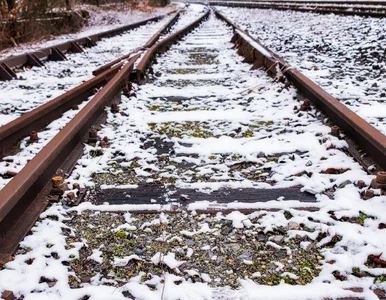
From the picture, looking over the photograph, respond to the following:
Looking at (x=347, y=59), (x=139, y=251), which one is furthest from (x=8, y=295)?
(x=347, y=59)

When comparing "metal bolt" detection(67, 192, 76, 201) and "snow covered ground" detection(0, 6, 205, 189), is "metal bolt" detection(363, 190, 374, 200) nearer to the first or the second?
"metal bolt" detection(67, 192, 76, 201)

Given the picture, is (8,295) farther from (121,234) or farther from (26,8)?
(26,8)

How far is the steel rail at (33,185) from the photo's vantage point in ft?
6.15

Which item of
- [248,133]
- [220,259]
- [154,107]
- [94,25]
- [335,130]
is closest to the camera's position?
[220,259]

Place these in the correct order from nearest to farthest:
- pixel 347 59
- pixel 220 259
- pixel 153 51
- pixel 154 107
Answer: pixel 220 259 → pixel 154 107 → pixel 347 59 → pixel 153 51

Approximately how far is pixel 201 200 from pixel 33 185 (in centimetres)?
99

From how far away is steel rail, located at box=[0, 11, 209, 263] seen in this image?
6.15 ft

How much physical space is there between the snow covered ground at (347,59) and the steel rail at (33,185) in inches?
102

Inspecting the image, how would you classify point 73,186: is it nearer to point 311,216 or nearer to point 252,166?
point 252,166

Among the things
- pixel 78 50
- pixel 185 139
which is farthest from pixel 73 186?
pixel 78 50

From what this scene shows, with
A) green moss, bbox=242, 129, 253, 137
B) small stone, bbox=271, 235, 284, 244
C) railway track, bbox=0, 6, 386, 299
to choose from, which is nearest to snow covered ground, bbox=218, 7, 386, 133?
railway track, bbox=0, 6, 386, 299

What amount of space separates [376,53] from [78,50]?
6400 millimetres

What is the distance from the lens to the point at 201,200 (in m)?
2.34

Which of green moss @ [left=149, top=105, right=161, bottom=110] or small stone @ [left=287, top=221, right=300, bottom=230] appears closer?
small stone @ [left=287, top=221, right=300, bottom=230]
